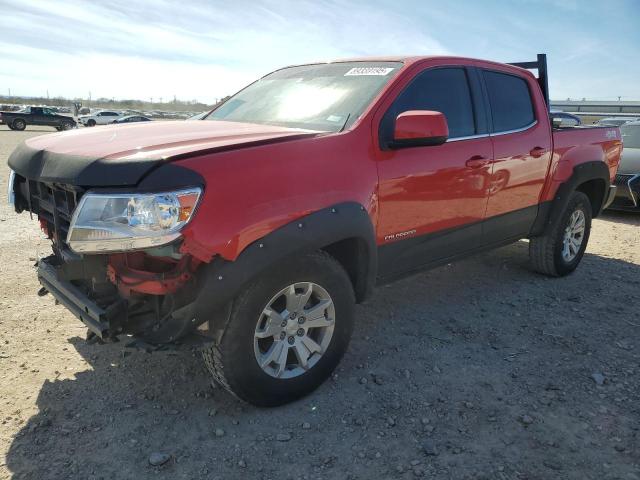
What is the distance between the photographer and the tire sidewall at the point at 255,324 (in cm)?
258

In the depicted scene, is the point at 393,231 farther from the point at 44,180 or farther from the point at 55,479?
the point at 55,479

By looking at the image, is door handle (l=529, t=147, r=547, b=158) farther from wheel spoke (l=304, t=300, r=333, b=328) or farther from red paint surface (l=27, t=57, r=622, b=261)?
wheel spoke (l=304, t=300, r=333, b=328)

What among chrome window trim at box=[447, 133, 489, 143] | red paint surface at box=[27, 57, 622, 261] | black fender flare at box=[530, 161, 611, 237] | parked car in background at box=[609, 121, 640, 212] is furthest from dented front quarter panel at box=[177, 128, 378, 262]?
parked car in background at box=[609, 121, 640, 212]

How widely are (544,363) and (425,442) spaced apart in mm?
1292

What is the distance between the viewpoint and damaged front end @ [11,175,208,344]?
2277 mm

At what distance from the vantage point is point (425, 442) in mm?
2645

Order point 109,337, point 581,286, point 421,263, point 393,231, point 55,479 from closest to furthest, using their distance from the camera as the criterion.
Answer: point 55,479 → point 109,337 → point 393,231 → point 421,263 → point 581,286

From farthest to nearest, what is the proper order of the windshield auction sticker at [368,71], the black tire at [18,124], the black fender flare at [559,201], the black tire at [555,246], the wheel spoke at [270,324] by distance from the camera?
the black tire at [18,124] < the black tire at [555,246] < the black fender flare at [559,201] < the windshield auction sticker at [368,71] < the wheel spoke at [270,324]

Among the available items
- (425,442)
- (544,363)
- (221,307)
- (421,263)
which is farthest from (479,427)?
(221,307)

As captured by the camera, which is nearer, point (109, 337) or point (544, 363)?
point (109, 337)

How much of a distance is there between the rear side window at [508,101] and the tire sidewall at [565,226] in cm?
109

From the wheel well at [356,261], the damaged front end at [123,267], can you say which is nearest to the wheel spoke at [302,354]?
the wheel well at [356,261]

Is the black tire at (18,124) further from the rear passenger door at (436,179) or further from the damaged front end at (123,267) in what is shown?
the rear passenger door at (436,179)

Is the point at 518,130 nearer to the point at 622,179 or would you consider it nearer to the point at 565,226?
the point at 565,226
